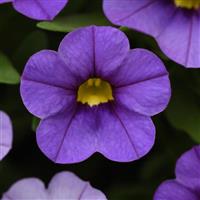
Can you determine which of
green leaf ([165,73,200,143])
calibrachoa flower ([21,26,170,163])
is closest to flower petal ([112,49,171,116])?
calibrachoa flower ([21,26,170,163])

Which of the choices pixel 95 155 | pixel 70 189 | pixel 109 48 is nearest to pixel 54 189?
pixel 70 189

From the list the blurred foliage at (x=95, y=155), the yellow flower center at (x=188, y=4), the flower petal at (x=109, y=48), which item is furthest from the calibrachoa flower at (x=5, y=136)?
the yellow flower center at (x=188, y=4)

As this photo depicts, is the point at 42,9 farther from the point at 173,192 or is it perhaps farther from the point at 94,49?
the point at 173,192

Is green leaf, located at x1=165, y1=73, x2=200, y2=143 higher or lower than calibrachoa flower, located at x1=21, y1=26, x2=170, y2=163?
lower

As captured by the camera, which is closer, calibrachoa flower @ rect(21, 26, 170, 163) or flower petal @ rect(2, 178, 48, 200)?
calibrachoa flower @ rect(21, 26, 170, 163)

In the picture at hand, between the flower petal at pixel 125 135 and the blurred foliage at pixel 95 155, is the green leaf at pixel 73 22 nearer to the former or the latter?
the blurred foliage at pixel 95 155

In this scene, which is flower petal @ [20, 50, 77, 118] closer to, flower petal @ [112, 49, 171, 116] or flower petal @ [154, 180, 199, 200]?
flower petal @ [112, 49, 171, 116]

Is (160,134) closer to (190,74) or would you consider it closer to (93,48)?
(190,74)
